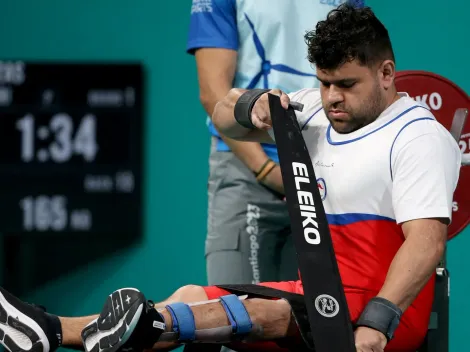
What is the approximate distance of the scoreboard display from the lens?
433 centimetres

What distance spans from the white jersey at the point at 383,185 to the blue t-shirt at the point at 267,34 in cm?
58

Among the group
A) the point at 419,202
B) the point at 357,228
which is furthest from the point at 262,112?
the point at 419,202

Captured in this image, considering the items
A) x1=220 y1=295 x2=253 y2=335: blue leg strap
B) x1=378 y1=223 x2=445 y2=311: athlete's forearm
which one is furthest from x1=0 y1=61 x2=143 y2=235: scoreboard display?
x1=378 y1=223 x2=445 y2=311: athlete's forearm

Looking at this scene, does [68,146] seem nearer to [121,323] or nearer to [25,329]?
[25,329]

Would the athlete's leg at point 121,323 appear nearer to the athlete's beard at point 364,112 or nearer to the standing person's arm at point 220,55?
the athlete's beard at point 364,112

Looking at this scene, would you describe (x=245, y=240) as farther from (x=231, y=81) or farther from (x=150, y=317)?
(x=150, y=317)

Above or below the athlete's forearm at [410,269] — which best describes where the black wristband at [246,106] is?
above

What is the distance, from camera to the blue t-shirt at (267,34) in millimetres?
3436

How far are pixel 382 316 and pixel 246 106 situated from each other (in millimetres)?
675

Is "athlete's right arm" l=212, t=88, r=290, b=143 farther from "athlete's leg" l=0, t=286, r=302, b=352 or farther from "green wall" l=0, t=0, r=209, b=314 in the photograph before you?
"green wall" l=0, t=0, r=209, b=314

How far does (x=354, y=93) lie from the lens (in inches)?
111

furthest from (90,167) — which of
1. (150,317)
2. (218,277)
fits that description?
(150,317)

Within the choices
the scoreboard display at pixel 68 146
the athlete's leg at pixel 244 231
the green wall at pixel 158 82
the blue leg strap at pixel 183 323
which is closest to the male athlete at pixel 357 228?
the blue leg strap at pixel 183 323

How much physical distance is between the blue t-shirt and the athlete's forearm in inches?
34.4
